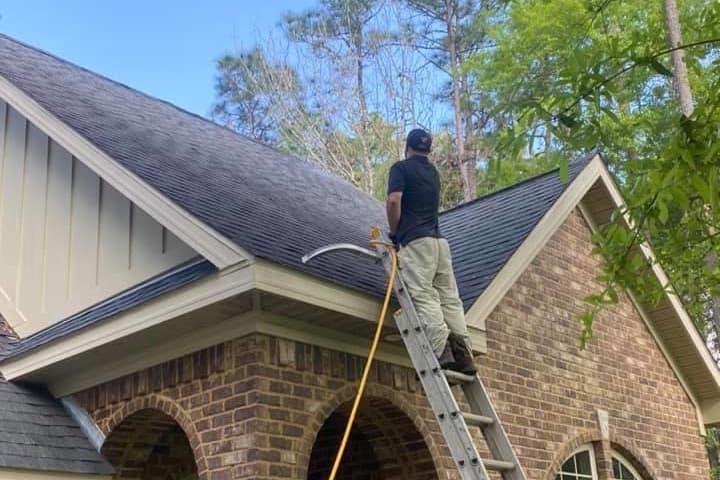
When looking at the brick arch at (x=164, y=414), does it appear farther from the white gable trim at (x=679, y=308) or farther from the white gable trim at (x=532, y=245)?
the white gable trim at (x=679, y=308)

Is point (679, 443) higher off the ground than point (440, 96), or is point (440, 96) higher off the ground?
point (440, 96)

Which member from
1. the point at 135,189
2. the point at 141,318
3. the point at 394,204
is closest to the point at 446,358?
the point at 394,204

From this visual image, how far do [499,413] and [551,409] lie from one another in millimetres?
853

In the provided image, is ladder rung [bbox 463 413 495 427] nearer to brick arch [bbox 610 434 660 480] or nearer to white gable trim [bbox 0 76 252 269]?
white gable trim [bbox 0 76 252 269]

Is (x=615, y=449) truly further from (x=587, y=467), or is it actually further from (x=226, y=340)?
(x=226, y=340)

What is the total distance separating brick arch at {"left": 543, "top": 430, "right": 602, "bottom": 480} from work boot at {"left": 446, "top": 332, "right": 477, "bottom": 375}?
2408 mm

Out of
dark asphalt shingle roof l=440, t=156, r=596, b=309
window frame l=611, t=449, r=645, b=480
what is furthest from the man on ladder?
window frame l=611, t=449, r=645, b=480

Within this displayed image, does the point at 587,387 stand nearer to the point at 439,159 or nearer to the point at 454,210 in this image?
the point at 454,210

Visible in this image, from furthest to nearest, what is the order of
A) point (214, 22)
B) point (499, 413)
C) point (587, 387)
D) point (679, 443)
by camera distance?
point (214, 22) → point (679, 443) → point (587, 387) → point (499, 413)

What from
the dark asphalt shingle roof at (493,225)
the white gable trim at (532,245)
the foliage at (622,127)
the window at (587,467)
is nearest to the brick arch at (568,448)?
the window at (587,467)

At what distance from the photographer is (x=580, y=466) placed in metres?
8.33

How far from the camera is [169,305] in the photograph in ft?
18.4

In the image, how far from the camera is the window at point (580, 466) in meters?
8.09

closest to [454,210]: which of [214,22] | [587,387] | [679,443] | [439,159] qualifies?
[587,387]
